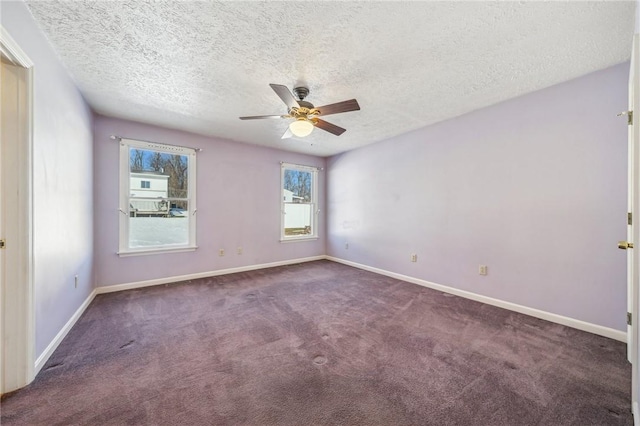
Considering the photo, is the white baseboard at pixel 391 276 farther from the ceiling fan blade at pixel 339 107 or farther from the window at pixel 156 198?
the ceiling fan blade at pixel 339 107

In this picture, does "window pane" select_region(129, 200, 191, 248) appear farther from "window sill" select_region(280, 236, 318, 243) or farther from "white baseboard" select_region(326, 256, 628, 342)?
"white baseboard" select_region(326, 256, 628, 342)

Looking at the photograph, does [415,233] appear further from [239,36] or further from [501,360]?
[239,36]

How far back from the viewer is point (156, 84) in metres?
2.51

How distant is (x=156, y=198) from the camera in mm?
3820

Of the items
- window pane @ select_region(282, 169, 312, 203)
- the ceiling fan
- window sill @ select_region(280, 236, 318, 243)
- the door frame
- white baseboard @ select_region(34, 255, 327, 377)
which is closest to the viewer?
the door frame

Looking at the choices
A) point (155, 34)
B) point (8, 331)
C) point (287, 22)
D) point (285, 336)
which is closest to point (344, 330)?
point (285, 336)

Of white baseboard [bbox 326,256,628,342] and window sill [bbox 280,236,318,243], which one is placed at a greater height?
window sill [bbox 280,236,318,243]

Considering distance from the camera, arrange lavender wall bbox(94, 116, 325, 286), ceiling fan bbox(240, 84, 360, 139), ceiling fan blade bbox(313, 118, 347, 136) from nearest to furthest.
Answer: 1. ceiling fan bbox(240, 84, 360, 139)
2. ceiling fan blade bbox(313, 118, 347, 136)
3. lavender wall bbox(94, 116, 325, 286)

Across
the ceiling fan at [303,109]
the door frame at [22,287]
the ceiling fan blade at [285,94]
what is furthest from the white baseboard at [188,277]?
the ceiling fan blade at [285,94]

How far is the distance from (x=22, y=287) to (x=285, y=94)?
2.29 metres

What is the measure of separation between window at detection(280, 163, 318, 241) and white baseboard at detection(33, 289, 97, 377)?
309cm

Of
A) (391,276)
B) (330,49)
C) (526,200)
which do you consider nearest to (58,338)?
(330,49)

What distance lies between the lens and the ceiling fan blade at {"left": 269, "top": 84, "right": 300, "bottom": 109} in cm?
200

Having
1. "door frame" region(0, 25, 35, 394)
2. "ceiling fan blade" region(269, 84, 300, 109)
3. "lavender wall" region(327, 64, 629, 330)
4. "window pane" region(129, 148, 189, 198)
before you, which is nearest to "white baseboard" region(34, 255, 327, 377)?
"door frame" region(0, 25, 35, 394)
